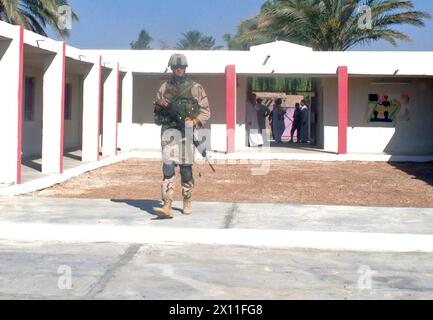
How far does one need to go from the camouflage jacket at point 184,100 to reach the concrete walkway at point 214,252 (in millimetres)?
1206

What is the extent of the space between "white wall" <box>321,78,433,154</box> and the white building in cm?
3

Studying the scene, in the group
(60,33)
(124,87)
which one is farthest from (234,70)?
(60,33)

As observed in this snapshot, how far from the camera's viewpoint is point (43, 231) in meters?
7.43

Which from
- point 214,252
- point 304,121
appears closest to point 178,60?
point 214,252

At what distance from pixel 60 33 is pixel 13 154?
1590cm

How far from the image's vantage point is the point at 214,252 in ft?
22.8

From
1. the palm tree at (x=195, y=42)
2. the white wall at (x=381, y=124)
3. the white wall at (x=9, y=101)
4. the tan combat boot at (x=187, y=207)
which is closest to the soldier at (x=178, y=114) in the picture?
the tan combat boot at (x=187, y=207)

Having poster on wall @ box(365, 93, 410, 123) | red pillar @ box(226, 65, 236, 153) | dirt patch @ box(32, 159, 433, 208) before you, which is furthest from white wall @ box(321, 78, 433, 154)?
dirt patch @ box(32, 159, 433, 208)

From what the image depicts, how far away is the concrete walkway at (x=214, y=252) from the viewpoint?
5457mm

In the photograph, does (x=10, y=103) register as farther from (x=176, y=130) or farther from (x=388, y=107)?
(x=388, y=107)

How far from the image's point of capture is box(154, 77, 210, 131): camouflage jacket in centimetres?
790

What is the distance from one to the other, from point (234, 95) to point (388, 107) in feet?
19.1

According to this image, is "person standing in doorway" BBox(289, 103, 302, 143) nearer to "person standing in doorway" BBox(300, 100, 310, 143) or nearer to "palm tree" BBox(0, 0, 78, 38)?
"person standing in doorway" BBox(300, 100, 310, 143)

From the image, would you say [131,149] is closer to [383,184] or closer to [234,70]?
[234,70]
